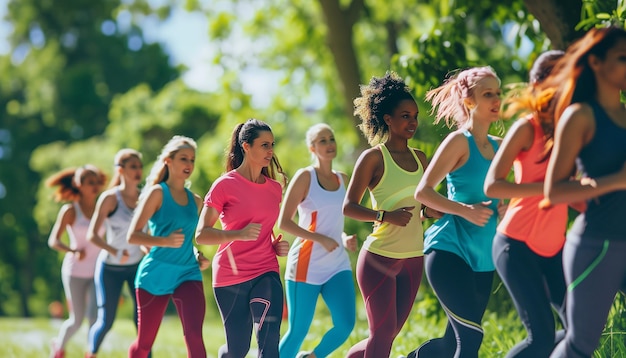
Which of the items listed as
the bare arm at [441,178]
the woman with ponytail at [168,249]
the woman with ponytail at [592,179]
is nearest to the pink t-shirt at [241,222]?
the woman with ponytail at [168,249]

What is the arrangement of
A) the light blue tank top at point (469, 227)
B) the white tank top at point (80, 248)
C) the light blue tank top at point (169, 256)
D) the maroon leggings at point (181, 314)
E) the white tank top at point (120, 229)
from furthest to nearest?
the white tank top at point (80, 248) < the white tank top at point (120, 229) < the light blue tank top at point (169, 256) < the maroon leggings at point (181, 314) < the light blue tank top at point (469, 227)

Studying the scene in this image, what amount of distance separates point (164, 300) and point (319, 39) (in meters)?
15.6

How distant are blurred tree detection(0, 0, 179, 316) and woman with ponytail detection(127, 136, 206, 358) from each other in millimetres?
34730

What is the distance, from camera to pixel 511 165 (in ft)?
17.1

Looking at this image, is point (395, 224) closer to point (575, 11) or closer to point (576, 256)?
point (576, 256)

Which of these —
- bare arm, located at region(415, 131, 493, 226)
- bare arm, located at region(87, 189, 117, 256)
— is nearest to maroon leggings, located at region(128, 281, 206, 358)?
bare arm, located at region(87, 189, 117, 256)

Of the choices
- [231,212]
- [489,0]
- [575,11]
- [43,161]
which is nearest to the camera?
[231,212]

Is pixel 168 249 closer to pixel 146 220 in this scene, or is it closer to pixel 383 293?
pixel 146 220

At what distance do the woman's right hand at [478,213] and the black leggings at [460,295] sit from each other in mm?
361

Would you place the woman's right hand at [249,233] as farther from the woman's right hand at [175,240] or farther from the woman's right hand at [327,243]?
the woman's right hand at [175,240]

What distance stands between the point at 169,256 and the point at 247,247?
0.95 m

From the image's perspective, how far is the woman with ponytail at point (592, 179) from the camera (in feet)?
15.6

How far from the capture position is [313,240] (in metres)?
7.28

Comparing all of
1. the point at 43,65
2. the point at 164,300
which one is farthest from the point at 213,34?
the point at 43,65
